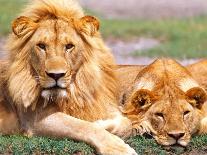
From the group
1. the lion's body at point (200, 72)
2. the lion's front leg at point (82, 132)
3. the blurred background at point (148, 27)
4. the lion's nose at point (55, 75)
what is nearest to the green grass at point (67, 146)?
the lion's front leg at point (82, 132)

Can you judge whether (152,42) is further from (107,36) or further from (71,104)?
(71,104)

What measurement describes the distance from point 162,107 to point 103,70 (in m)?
0.65

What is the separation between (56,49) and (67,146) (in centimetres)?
78

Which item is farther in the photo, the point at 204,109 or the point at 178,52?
the point at 178,52

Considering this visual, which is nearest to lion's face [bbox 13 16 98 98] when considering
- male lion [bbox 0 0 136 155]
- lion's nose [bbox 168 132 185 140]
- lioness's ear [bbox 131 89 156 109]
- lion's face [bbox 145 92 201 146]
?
male lion [bbox 0 0 136 155]

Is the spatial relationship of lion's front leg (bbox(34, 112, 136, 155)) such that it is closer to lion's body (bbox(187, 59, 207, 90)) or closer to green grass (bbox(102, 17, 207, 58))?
lion's body (bbox(187, 59, 207, 90))

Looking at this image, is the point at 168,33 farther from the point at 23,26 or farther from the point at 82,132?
the point at 82,132

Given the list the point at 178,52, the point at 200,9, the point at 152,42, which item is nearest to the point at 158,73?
the point at 178,52

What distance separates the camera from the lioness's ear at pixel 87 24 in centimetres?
727

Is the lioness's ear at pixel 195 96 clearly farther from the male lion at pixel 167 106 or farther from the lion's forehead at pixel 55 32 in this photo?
the lion's forehead at pixel 55 32

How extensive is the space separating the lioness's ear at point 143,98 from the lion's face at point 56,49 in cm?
53

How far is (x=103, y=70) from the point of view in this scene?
7539mm

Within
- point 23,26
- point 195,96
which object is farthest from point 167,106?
point 23,26

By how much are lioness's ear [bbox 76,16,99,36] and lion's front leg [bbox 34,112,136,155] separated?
2.36ft
